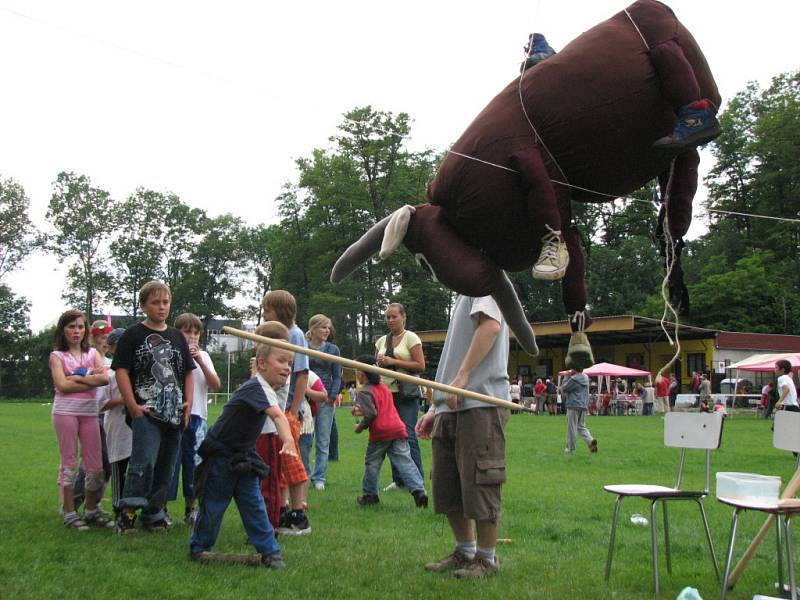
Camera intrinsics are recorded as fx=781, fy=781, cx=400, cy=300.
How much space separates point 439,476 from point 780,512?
163 centimetres

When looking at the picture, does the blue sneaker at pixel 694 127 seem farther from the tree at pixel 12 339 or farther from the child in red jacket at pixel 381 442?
the tree at pixel 12 339

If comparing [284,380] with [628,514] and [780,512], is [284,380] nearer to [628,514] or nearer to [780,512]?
[780,512]

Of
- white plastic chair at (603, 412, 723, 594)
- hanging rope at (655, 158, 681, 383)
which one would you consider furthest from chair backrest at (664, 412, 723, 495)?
hanging rope at (655, 158, 681, 383)

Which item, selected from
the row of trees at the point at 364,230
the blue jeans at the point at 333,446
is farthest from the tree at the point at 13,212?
the blue jeans at the point at 333,446

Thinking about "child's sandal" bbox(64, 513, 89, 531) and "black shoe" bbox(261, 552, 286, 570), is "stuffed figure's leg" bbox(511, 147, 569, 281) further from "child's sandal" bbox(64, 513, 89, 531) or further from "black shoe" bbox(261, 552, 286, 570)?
"child's sandal" bbox(64, 513, 89, 531)

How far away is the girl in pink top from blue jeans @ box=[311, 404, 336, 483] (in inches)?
84.3

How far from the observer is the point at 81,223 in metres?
36.1

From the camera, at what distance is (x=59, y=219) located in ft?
112

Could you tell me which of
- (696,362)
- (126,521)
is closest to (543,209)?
(126,521)

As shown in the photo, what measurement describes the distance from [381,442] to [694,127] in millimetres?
4414

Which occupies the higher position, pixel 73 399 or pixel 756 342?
pixel 756 342

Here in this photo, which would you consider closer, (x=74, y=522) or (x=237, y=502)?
(x=237, y=502)

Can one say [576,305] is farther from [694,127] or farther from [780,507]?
[780,507]

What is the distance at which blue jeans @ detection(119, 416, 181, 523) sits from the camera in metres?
4.78
